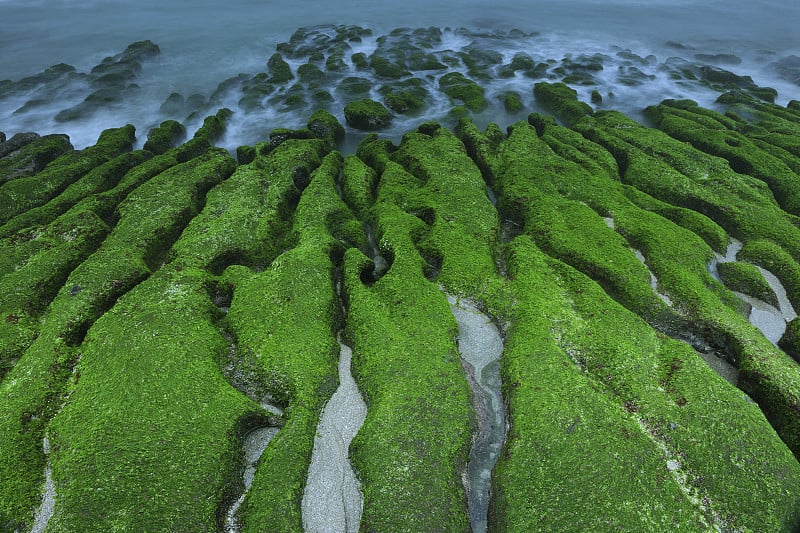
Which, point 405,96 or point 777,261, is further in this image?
point 405,96

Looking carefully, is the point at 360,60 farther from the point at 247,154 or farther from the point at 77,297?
the point at 77,297

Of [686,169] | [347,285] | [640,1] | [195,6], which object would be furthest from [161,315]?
[640,1]

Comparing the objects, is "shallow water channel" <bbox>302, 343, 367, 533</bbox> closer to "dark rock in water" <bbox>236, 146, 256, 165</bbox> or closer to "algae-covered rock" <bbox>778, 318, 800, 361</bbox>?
"algae-covered rock" <bbox>778, 318, 800, 361</bbox>

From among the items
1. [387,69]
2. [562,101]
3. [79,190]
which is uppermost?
[387,69]

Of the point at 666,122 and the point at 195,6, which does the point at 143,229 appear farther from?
the point at 195,6

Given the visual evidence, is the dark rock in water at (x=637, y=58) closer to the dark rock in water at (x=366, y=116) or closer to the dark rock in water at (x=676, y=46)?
the dark rock in water at (x=676, y=46)

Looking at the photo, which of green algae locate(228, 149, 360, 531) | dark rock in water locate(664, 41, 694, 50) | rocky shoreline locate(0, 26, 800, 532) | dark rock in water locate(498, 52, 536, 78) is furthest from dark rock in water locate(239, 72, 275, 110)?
dark rock in water locate(664, 41, 694, 50)

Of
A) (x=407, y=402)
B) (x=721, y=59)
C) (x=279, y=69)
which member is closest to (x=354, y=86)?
(x=279, y=69)
